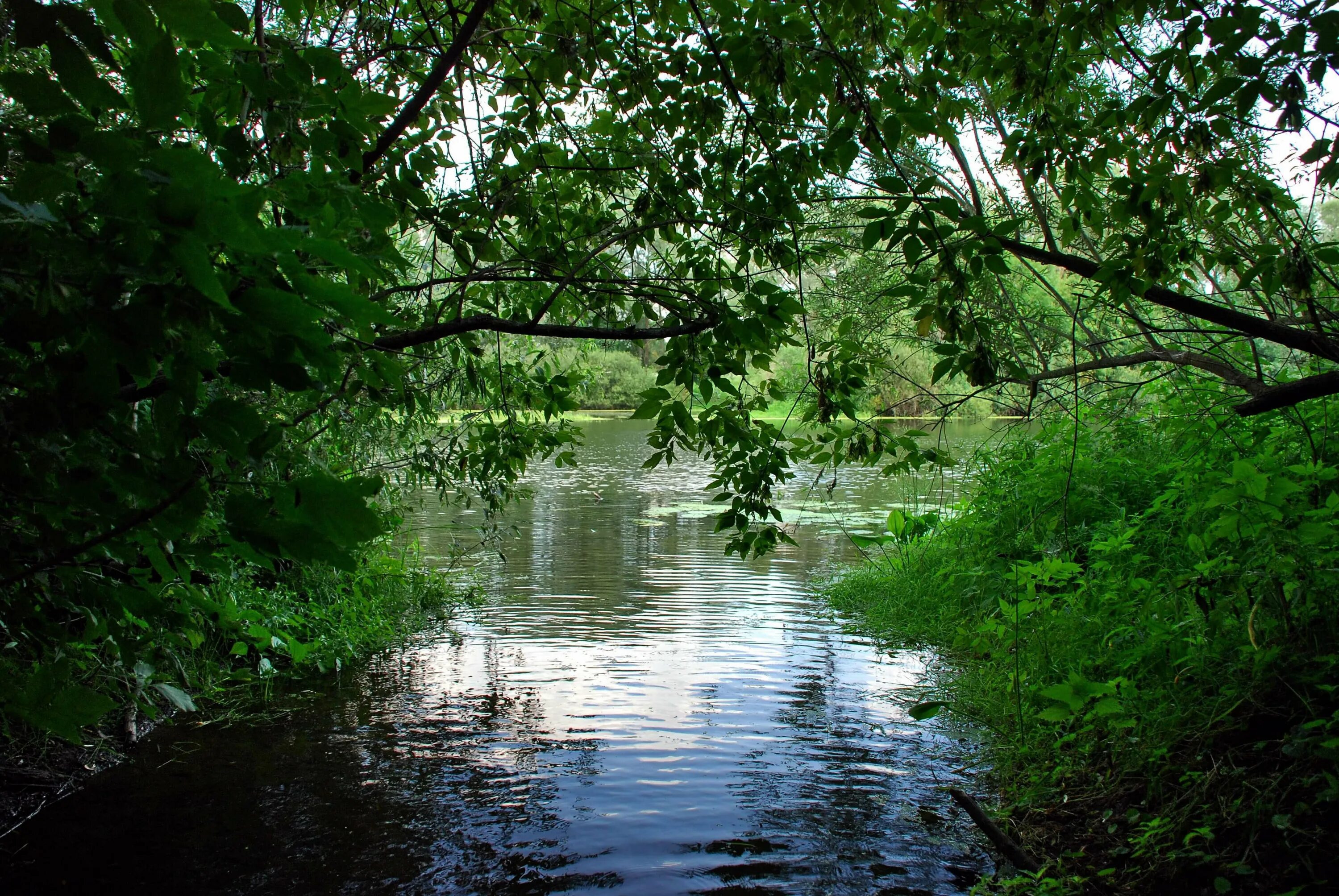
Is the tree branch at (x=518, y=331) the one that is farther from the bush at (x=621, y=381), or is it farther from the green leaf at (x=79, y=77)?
the bush at (x=621, y=381)

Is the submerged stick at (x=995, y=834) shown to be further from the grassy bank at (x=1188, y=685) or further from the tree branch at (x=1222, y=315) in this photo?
the tree branch at (x=1222, y=315)

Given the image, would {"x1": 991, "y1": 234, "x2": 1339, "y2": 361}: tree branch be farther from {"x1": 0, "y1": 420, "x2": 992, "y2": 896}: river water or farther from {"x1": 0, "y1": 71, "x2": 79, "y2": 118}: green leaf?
{"x1": 0, "y1": 71, "x2": 79, "y2": 118}: green leaf

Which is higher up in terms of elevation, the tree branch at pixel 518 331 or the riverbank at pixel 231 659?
the tree branch at pixel 518 331

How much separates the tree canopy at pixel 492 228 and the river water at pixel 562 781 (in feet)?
4.37

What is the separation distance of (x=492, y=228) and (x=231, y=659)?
13.8 ft

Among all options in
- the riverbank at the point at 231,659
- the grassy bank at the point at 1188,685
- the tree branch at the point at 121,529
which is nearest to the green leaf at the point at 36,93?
Answer: the tree branch at the point at 121,529

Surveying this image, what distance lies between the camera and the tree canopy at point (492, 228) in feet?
3.30

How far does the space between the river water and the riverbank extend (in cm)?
17

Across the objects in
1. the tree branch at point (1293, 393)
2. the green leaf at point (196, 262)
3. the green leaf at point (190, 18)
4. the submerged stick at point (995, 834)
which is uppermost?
the green leaf at point (190, 18)

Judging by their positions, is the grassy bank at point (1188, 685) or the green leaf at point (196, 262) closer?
the green leaf at point (196, 262)

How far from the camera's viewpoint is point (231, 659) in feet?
19.2

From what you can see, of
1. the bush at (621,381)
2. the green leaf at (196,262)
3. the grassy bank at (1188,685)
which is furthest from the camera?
the bush at (621,381)

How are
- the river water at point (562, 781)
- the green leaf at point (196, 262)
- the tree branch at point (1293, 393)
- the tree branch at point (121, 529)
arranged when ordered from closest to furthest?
the green leaf at point (196, 262), the tree branch at point (121, 529), the tree branch at point (1293, 393), the river water at point (562, 781)

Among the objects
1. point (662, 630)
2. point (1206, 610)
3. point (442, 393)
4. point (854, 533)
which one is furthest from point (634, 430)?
point (1206, 610)
